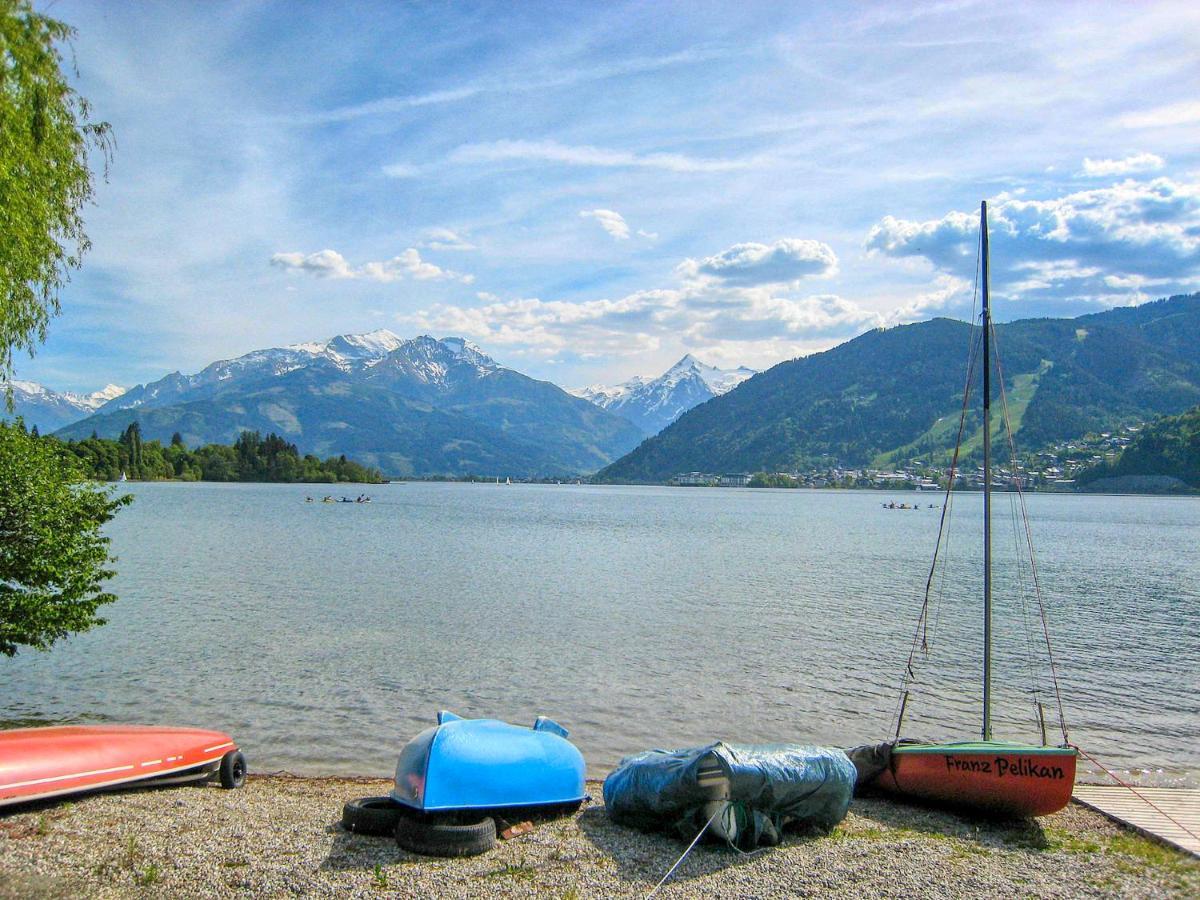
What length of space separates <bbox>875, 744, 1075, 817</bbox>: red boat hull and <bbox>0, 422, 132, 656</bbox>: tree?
17.1m

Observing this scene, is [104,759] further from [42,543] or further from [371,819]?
[42,543]

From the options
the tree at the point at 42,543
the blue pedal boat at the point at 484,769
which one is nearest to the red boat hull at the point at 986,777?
the blue pedal boat at the point at 484,769

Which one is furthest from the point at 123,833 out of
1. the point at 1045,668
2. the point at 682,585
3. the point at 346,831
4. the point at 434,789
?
the point at 682,585

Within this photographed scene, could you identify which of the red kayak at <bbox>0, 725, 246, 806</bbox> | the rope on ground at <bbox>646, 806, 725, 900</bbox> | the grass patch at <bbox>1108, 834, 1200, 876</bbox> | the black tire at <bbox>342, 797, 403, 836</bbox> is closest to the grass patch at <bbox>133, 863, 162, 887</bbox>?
the black tire at <bbox>342, 797, 403, 836</bbox>

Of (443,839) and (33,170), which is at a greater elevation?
(33,170)

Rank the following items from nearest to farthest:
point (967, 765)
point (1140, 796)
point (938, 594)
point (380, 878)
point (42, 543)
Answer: point (380, 878), point (967, 765), point (1140, 796), point (42, 543), point (938, 594)

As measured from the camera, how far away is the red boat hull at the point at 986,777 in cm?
1446

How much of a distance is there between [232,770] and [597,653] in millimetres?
17040

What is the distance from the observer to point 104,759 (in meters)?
14.5

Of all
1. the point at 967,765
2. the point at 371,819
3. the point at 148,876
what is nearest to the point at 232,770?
the point at 371,819

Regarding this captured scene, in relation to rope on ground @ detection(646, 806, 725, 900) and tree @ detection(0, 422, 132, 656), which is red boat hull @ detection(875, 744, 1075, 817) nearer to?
rope on ground @ detection(646, 806, 725, 900)

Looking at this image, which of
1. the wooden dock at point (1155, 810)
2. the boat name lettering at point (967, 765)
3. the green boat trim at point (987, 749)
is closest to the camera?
the wooden dock at point (1155, 810)

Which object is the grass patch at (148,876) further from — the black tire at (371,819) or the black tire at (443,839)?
the black tire at (443,839)

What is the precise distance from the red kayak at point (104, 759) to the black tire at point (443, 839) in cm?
534
